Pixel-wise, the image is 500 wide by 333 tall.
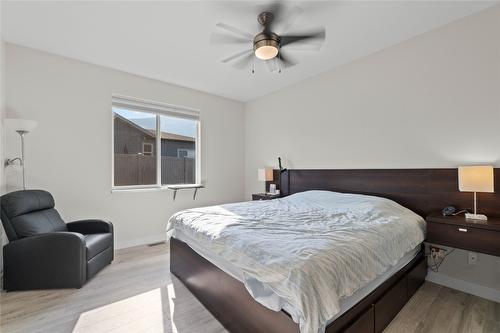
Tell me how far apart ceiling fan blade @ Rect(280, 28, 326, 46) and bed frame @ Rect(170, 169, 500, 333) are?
1876 millimetres

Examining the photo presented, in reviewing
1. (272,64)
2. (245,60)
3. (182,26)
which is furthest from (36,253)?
(272,64)

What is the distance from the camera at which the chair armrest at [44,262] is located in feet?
7.61

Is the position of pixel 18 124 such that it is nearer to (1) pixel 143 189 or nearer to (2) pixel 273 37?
(1) pixel 143 189

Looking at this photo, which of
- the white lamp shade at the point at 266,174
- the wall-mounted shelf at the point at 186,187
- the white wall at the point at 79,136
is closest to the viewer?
the white wall at the point at 79,136

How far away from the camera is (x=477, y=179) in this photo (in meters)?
2.10

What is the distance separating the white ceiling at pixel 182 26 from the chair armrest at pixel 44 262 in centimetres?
224

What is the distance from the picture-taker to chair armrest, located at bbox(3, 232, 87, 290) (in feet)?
7.61

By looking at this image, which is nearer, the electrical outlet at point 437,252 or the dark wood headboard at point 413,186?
the dark wood headboard at point 413,186

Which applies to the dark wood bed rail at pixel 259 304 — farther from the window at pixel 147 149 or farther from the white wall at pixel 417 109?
the window at pixel 147 149

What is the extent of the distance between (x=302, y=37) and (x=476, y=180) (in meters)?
2.05

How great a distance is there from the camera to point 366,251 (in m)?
1.63

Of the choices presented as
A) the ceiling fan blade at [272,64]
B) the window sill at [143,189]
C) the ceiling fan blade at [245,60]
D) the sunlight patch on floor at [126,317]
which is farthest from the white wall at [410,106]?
the sunlight patch on floor at [126,317]

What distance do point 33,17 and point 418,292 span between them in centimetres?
489

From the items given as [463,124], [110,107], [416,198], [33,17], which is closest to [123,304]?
[110,107]
